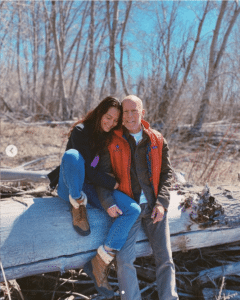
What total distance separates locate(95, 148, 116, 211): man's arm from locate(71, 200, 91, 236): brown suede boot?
0.64 ft

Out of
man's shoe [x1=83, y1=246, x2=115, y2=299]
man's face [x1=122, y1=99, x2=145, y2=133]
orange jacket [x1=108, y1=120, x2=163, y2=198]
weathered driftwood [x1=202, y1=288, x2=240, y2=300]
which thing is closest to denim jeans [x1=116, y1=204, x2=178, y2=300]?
man's shoe [x1=83, y1=246, x2=115, y2=299]

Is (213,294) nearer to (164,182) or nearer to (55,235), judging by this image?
(164,182)

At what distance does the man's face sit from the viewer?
2.42m

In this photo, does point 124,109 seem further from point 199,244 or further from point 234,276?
point 234,276

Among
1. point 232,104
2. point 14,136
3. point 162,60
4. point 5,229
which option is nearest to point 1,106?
point 14,136

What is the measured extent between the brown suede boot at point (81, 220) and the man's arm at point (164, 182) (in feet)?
2.31

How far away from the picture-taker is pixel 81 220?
2.33 m

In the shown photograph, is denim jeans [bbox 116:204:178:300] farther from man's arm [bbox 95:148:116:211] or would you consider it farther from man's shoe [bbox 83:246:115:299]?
man's arm [bbox 95:148:116:211]

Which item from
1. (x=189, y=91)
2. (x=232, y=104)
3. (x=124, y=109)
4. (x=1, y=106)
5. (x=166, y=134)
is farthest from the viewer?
(x=1, y=106)

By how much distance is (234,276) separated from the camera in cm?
291

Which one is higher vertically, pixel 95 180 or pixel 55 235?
pixel 95 180

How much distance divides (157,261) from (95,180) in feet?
3.19

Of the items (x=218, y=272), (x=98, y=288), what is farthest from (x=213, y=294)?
(x=98, y=288)

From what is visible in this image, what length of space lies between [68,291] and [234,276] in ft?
6.20
